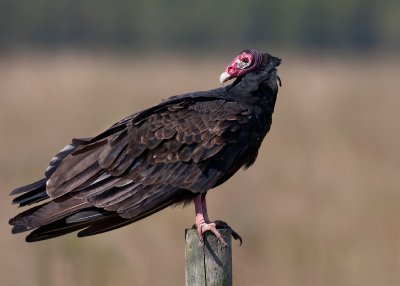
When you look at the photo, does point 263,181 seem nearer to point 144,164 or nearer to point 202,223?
point 144,164

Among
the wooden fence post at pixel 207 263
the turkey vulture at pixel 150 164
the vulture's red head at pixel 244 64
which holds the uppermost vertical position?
the vulture's red head at pixel 244 64

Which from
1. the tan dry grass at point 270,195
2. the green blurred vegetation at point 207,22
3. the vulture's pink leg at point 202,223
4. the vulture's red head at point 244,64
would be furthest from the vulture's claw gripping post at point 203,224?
the green blurred vegetation at point 207,22

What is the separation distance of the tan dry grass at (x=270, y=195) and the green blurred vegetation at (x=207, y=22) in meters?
20.8

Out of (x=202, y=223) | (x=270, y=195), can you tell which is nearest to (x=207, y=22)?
(x=270, y=195)

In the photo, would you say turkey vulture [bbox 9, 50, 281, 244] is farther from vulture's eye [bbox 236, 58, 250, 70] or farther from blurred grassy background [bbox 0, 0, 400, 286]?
blurred grassy background [bbox 0, 0, 400, 286]

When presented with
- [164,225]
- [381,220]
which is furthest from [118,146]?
[381,220]

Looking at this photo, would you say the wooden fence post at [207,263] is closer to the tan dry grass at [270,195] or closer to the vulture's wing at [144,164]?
the vulture's wing at [144,164]

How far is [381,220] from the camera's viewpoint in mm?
7012

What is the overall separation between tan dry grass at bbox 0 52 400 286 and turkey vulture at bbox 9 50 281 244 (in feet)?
4.50

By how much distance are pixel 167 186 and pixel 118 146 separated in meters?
0.31

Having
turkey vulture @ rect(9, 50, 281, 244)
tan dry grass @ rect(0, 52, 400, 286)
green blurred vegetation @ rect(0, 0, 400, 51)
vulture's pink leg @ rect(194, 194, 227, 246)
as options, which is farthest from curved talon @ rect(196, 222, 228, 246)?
green blurred vegetation @ rect(0, 0, 400, 51)

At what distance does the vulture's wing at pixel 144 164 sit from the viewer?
15.0 feet

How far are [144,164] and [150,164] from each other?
0.09 feet

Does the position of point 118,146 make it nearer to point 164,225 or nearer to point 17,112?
point 164,225
